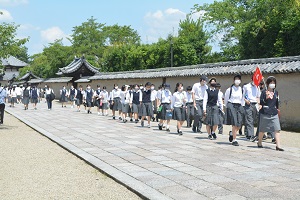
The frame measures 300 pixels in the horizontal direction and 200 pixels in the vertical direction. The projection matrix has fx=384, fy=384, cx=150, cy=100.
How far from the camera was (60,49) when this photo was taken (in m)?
52.3

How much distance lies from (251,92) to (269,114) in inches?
84.3

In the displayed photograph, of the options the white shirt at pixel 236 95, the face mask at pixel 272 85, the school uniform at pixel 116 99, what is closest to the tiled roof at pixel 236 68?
the school uniform at pixel 116 99

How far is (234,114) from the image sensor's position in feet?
35.2

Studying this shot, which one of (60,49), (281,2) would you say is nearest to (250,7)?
(281,2)

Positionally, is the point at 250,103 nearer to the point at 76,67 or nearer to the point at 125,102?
the point at 125,102

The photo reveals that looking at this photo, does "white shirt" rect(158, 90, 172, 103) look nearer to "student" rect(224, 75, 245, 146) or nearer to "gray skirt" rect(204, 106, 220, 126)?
"gray skirt" rect(204, 106, 220, 126)

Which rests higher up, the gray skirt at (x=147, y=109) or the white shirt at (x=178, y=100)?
the white shirt at (x=178, y=100)

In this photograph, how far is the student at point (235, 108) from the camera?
10.6 metres

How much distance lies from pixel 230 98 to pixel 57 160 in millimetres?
5164

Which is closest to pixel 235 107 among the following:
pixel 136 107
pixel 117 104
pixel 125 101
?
pixel 136 107

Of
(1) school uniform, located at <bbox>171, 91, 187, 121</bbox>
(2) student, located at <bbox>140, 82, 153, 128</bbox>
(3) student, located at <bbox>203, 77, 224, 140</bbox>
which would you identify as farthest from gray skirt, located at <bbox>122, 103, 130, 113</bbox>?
(3) student, located at <bbox>203, 77, 224, 140</bbox>

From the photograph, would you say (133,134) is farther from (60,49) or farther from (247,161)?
(60,49)

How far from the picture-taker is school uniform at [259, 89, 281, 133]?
961 centimetres

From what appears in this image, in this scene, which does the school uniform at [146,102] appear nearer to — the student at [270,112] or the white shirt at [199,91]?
the white shirt at [199,91]
